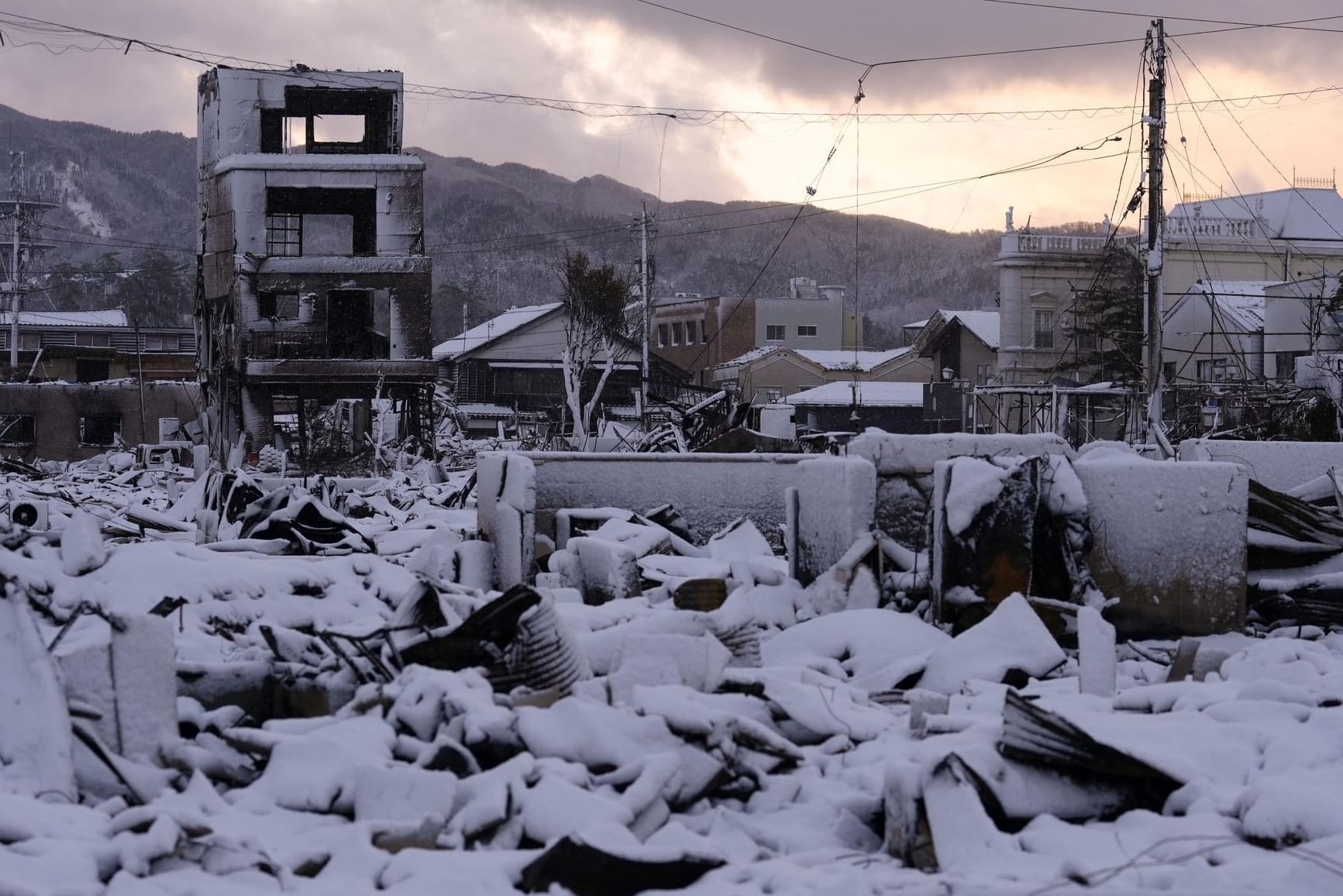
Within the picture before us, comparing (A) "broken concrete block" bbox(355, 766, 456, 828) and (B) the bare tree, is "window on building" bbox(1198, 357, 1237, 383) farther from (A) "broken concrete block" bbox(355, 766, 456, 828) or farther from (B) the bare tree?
(A) "broken concrete block" bbox(355, 766, 456, 828)

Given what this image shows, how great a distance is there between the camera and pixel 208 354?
37.9 metres

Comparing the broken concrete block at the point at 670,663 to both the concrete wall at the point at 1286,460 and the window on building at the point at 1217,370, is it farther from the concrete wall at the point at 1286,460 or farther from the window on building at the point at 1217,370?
the window on building at the point at 1217,370

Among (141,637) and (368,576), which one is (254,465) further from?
(141,637)

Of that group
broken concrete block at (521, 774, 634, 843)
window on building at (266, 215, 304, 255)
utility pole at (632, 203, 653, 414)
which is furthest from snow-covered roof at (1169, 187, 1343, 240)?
broken concrete block at (521, 774, 634, 843)

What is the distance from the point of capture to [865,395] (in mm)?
50094

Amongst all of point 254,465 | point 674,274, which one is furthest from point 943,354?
point 674,274

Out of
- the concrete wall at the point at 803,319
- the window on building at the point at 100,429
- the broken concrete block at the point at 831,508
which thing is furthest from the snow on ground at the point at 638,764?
the concrete wall at the point at 803,319

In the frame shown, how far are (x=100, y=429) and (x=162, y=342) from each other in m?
28.1

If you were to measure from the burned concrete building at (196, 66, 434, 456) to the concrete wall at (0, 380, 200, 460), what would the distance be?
626 cm

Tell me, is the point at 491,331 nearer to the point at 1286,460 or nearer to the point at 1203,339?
the point at 1203,339

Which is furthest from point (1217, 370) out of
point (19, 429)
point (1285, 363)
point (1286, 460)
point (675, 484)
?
point (19, 429)

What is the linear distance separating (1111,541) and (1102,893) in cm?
436

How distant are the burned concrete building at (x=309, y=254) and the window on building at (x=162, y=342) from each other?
3223 cm

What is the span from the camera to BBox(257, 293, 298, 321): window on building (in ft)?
116
